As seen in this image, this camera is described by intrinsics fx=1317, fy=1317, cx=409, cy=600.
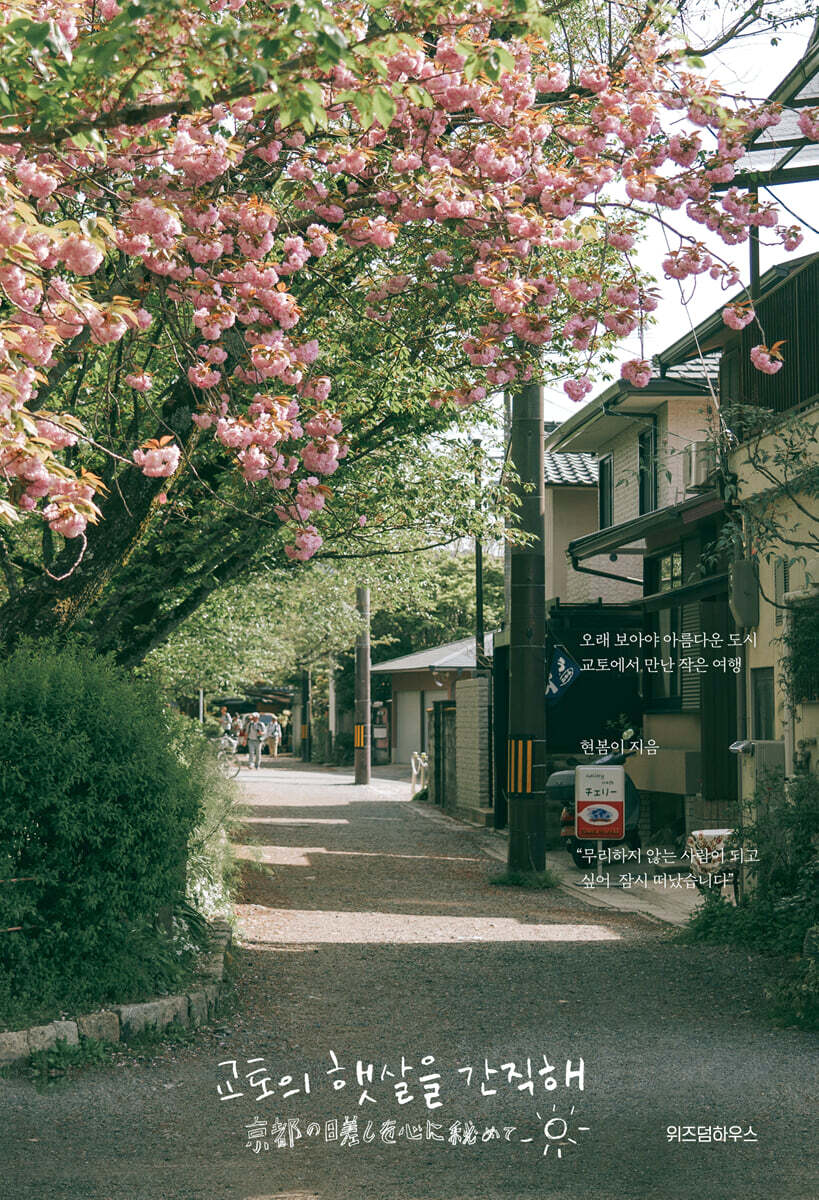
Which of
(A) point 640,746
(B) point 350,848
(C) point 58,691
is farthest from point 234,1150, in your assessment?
A: (A) point 640,746

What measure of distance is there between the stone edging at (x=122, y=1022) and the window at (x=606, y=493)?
18.0 meters

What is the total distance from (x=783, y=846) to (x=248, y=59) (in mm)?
6634

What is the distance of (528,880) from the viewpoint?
47.9 feet

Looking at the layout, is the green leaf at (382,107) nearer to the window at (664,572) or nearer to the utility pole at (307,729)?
the window at (664,572)

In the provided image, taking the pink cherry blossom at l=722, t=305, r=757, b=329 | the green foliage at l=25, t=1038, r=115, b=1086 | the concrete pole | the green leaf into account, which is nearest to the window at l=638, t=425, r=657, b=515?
the pink cherry blossom at l=722, t=305, r=757, b=329

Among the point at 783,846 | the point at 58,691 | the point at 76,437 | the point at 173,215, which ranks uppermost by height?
the point at 173,215

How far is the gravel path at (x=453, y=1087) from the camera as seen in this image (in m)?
4.99

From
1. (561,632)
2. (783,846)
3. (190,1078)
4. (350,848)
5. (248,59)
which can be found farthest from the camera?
(561,632)

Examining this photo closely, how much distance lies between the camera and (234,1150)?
5.34 meters

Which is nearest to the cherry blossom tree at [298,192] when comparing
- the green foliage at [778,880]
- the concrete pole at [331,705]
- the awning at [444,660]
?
the green foliage at [778,880]

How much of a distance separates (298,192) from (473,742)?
1630 cm

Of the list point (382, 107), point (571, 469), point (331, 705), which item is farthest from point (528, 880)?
point (331, 705)

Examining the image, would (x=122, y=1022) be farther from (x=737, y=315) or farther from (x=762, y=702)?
(x=762, y=702)

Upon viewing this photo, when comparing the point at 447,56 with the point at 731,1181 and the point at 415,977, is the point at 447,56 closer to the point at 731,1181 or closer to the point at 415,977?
the point at 731,1181
